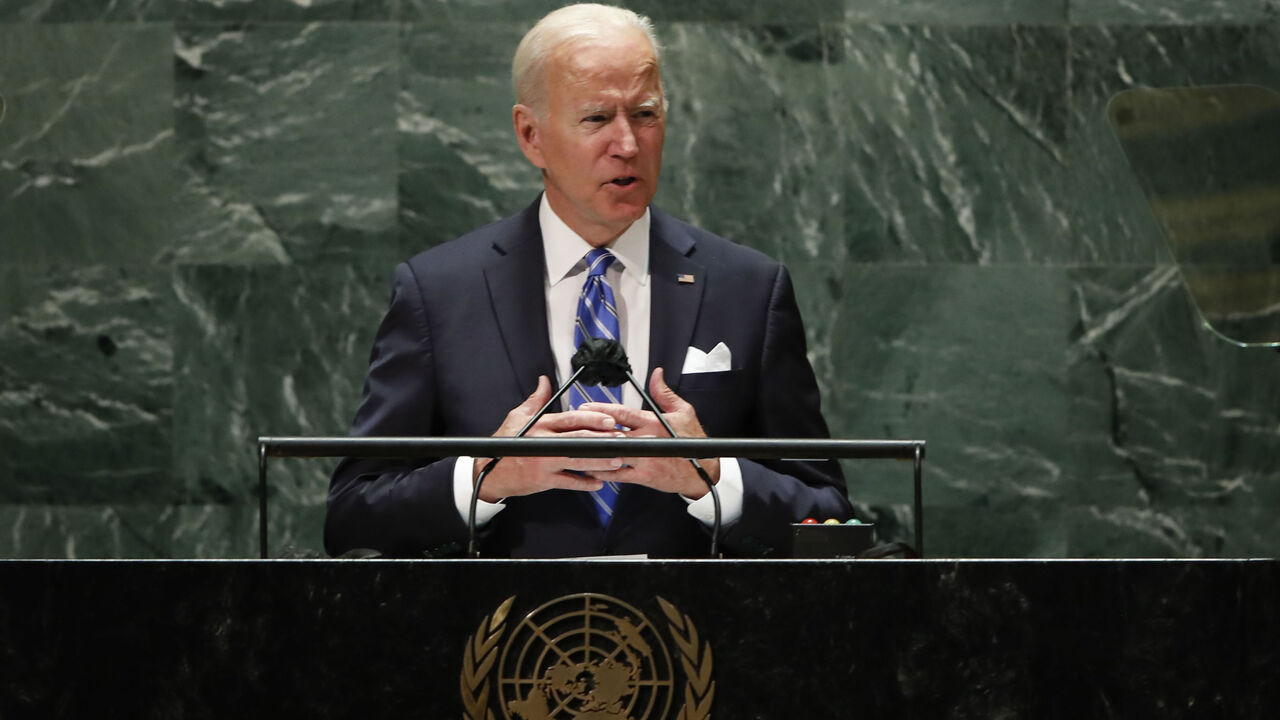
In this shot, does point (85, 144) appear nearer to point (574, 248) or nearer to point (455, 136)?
point (455, 136)

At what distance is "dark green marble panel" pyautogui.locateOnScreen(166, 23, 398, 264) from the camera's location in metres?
4.62

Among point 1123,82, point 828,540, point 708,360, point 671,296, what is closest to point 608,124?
point 671,296

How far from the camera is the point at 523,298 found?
9.70 ft

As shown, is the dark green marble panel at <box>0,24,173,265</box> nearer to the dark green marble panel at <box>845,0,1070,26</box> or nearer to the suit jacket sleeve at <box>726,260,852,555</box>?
the dark green marble panel at <box>845,0,1070,26</box>

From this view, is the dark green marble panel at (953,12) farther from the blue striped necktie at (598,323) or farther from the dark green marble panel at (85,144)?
the dark green marble panel at (85,144)

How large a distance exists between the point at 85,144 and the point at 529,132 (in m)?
2.14

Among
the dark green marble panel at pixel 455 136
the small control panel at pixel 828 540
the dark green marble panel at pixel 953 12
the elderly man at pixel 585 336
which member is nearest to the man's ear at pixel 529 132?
Result: the elderly man at pixel 585 336

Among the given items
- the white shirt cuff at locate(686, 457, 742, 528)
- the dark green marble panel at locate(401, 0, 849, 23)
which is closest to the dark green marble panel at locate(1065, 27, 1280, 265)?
the dark green marble panel at locate(401, 0, 849, 23)

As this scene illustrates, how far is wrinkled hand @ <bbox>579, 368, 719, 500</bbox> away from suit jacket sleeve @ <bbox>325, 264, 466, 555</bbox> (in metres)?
0.34

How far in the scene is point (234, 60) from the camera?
462 centimetres

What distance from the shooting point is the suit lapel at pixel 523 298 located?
114 inches

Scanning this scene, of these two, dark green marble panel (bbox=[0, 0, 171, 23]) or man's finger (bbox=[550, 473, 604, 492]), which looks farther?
dark green marble panel (bbox=[0, 0, 171, 23])
